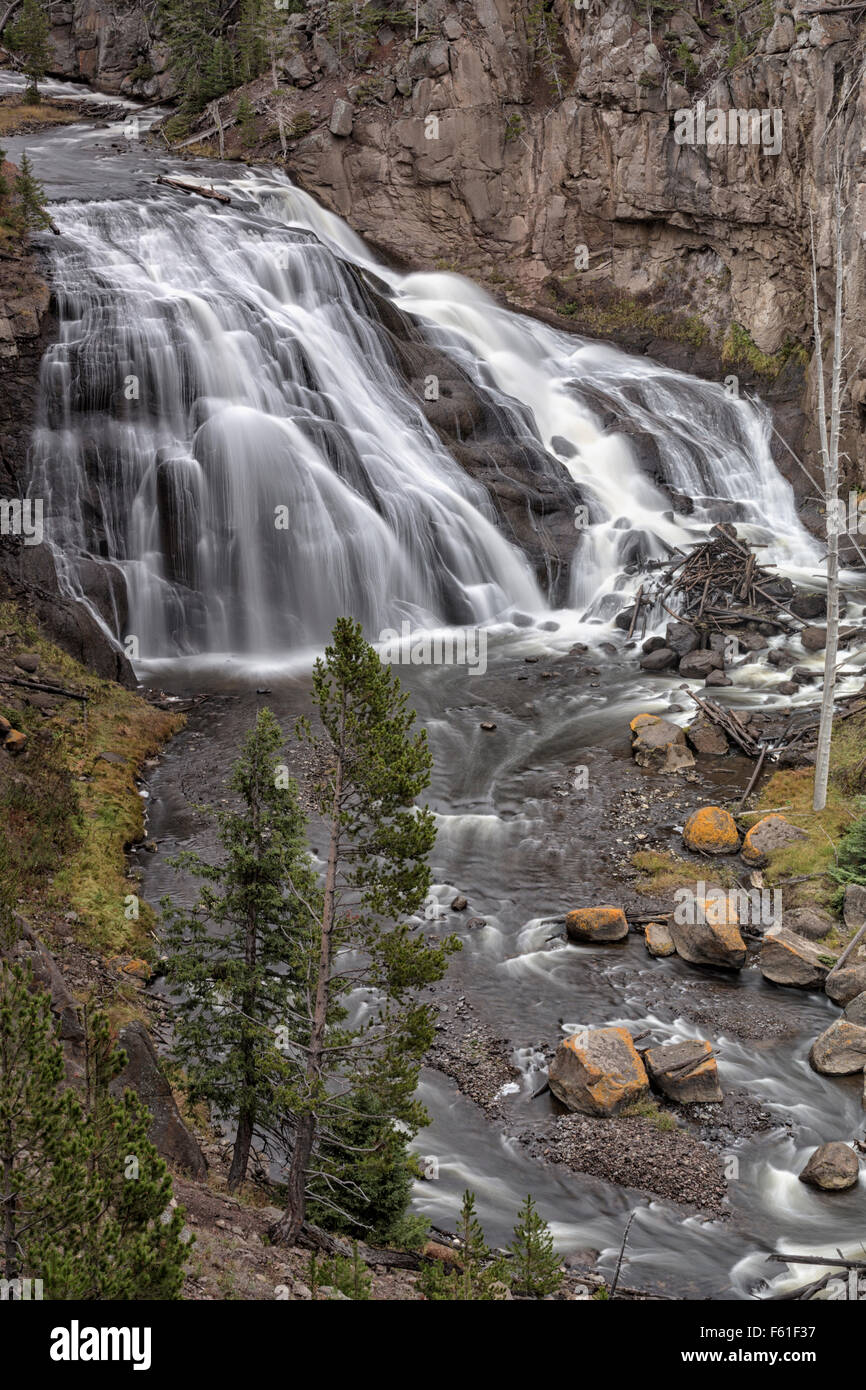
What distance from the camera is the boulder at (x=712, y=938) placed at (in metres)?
13.7

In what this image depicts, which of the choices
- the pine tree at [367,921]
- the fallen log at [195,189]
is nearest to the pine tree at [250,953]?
the pine tree at [367,921]

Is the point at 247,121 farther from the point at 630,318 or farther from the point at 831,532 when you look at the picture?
the point at 831,532

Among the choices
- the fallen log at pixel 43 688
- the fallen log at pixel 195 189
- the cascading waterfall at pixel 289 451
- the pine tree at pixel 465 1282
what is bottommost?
the pine tree at pixel 465 1282

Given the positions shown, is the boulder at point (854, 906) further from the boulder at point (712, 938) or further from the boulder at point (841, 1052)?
the boulder at point (841, 1052)

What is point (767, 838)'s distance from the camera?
16.3 m

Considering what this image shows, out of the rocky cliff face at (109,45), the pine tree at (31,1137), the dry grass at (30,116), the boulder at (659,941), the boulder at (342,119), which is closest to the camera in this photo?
the pine tree at (31,1137)

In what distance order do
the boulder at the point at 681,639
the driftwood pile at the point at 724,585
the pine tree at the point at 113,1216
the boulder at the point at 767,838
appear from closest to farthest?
the pine tree at the point at 113,1216 < the boulder at the point at 767,838 < the boulder at the point at 681,639 < the driftwood pile at the point at 724,585

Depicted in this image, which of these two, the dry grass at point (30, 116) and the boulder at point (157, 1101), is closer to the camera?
the boulder at point (157, 1101)

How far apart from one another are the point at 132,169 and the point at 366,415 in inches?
664

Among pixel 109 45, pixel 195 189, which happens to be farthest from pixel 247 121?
pixel 109 45

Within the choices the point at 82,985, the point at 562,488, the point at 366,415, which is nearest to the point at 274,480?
the point at 366,415

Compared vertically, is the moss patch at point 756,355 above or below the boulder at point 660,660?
above

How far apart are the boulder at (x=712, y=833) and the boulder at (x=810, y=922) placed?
6.52 feet

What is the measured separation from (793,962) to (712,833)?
3330 mm
